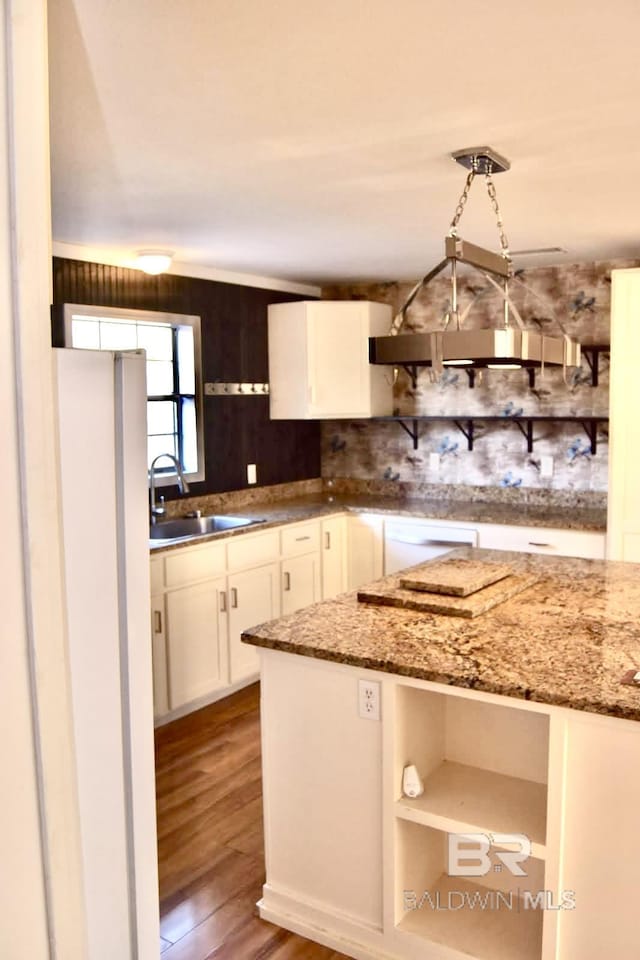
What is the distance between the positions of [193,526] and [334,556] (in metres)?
0.92

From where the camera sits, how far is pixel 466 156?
2.43 meters

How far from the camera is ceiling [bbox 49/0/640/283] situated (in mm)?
1566

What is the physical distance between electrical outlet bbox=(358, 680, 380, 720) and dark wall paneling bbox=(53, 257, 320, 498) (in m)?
2.53

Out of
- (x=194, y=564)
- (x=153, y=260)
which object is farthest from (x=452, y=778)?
(x=153, y=260)

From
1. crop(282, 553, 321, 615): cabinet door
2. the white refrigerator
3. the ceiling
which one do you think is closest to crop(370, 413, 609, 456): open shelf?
crop(282, 553, 321, 615): cabinet door

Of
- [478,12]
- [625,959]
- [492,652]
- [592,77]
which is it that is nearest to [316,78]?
[478,12]

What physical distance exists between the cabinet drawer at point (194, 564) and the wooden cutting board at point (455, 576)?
134 centimetres

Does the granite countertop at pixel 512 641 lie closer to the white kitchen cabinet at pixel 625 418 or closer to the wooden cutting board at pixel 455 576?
the wooden cutting board at pixel 455 576

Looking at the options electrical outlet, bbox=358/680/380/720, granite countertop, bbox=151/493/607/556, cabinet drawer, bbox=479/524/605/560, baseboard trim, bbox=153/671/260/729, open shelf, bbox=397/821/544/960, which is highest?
granite countertop, bbox=151/493/607/556

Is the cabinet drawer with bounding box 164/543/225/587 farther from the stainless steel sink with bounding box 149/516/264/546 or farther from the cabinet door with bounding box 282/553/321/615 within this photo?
the cabinet door with bounding box 282/553/321/615

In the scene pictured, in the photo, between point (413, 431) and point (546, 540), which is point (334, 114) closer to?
point (546, 540)

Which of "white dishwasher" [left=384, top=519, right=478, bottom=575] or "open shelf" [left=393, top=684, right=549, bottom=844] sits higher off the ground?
"white dishwasher" [left=384, top=519, right=478, bottom=575]

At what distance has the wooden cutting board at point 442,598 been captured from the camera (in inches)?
96.4

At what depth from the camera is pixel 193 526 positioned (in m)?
4.52
